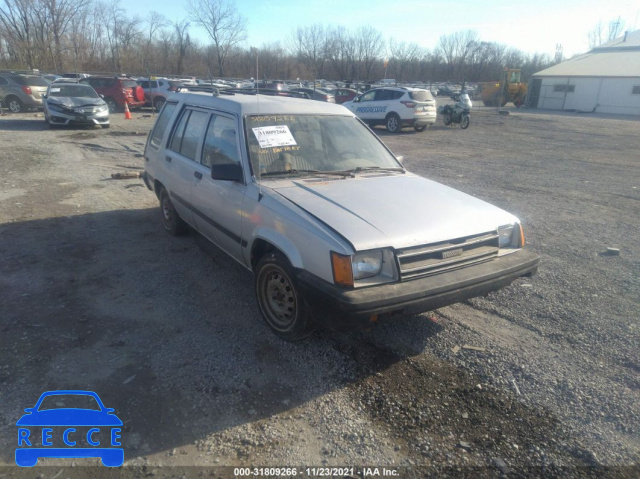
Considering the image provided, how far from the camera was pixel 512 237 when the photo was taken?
144 inches

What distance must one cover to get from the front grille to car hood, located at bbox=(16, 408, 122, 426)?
2079mm

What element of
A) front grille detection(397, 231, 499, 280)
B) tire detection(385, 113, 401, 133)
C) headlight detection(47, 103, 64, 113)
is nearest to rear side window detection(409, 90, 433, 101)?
tire detection(385, 113, 401, 133)

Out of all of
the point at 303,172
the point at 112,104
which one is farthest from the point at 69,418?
the point at 112,104

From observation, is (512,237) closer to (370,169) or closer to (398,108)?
(370,169)

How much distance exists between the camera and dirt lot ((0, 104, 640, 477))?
7.98 feet

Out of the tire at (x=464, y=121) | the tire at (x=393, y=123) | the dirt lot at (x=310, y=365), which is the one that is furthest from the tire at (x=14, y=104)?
the tire at (x=464, y=121)

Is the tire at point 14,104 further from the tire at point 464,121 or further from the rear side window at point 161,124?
the tire at point 464,121

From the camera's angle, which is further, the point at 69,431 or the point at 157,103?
the point at 157,103

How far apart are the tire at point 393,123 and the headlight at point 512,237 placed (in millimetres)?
15513

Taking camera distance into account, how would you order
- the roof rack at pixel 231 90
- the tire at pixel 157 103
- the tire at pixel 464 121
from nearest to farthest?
the roof rack at pixel 231 90
the tire at pixel 464 121
the tire at pixel 157 103

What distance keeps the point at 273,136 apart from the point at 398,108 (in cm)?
1534

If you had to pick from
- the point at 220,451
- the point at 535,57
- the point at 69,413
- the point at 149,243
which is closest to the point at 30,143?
the point at 149,243

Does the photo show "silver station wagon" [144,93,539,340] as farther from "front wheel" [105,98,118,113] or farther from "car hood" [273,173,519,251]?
"front wheel" [105,98,118,113]

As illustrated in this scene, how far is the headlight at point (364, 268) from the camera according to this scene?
9.17 ft
